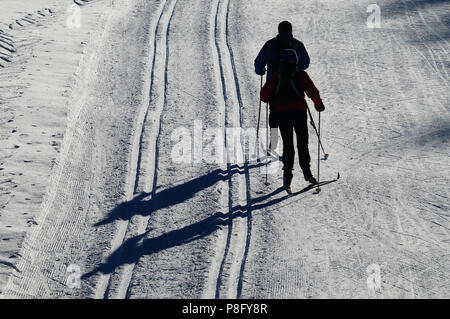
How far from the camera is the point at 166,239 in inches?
316

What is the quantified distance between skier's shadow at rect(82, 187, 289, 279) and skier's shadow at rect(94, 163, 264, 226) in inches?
20.7

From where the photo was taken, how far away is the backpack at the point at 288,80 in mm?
8359

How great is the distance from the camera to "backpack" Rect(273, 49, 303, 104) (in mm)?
8359

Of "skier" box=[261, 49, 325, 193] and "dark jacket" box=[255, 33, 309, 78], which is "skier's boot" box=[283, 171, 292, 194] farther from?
"dark jacket" box=[255, 33, 309, 78]

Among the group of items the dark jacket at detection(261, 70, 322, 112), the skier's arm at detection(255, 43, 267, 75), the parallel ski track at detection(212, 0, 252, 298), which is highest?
the skier's arm at detection(255, 43, 267, 75)

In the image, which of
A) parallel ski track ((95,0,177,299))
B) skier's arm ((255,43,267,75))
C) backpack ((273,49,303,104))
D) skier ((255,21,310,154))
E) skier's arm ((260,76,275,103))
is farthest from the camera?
skier's arm ((255,43,267,75))

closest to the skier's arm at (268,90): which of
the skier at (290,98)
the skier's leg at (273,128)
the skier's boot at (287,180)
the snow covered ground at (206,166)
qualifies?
the skier at (290,98)

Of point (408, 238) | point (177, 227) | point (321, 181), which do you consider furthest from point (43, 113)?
point (408, 238)

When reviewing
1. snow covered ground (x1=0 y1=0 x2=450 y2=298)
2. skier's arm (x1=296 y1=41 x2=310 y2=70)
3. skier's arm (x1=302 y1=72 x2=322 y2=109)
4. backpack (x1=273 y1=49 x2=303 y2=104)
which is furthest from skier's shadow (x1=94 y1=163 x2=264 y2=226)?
skier's arm (x1=296 y1=41 x2=310 y2=70)

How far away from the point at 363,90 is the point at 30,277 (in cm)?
683

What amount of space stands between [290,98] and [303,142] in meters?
0.65

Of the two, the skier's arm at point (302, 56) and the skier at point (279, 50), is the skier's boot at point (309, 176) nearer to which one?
the skier at point (279, 50)

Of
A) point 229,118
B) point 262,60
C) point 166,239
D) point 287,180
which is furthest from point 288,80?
point 166,239

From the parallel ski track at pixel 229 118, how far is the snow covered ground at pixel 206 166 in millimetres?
27
